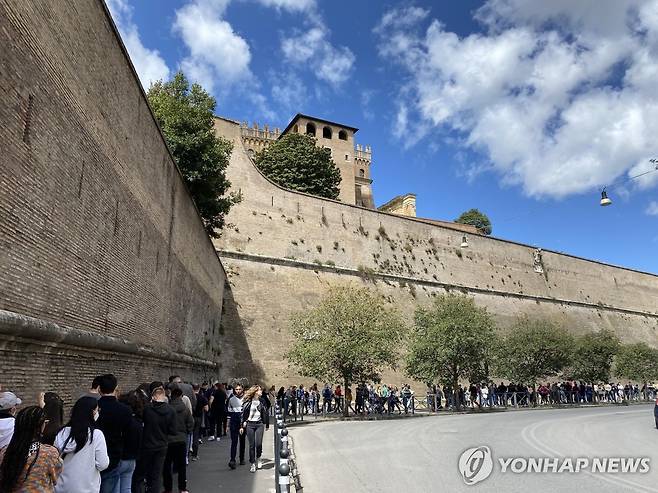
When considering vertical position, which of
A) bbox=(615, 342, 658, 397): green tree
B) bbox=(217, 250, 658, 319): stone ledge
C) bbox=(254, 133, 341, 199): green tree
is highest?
bbox=(254, 133, 341, 199): green tree

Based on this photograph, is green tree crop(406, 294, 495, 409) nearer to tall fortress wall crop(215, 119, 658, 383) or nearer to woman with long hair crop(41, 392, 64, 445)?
tall fortress wall crop(215, 119, 658, 383)

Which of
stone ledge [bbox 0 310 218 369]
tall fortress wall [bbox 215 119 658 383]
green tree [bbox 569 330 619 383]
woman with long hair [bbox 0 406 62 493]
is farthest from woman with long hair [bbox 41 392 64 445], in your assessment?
green tree [bbox 569 330 619 383]

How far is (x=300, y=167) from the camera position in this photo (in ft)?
148

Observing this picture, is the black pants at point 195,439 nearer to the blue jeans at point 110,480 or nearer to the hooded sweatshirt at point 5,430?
the blue jeans at point 110,480

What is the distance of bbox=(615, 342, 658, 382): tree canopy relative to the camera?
34.9 meters

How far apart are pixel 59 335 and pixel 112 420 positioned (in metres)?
2.30

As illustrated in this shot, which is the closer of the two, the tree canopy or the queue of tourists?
the queue of tourists

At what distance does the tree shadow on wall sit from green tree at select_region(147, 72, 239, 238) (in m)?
5.05

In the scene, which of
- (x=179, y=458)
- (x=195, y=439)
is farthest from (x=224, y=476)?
(x=195, y=439)

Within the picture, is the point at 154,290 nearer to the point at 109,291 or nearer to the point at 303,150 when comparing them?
the point at 109,291

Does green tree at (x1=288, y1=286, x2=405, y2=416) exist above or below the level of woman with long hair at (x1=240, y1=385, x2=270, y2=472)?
above

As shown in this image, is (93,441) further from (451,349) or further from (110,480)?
(451,349)

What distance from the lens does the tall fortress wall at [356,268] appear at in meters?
26.4

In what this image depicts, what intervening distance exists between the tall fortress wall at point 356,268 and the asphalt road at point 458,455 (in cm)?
1124
